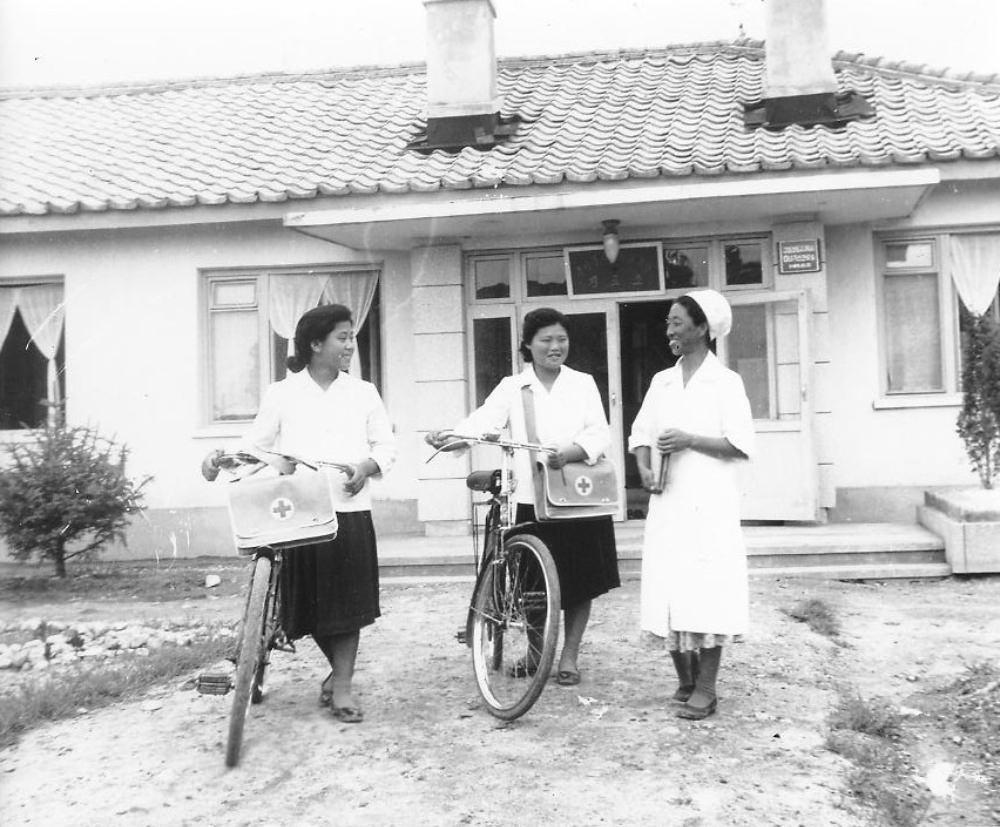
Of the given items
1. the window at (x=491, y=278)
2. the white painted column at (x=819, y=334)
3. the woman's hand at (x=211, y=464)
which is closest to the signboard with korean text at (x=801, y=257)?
the white painted column at (x=819, y=334)

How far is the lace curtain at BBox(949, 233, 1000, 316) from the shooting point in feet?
31.5

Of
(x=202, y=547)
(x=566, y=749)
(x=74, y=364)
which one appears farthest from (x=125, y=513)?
(x=566, y=749)

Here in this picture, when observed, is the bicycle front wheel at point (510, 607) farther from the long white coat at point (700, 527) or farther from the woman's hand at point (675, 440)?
the woman's hand at point (675, 440)

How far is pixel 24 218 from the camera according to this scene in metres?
9.93

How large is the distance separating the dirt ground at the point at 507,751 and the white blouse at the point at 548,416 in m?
1.11

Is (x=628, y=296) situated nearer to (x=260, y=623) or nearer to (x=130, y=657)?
(x=130, y=657)

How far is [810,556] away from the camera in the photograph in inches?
322

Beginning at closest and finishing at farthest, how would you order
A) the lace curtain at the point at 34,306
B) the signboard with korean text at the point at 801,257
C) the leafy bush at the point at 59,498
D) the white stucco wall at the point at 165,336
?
the leafy bush at the point at 59,498 < the signboard with korean text at the point at 801,257 < the white stucco wall at the point at 165,336 < the lace curtain at the point at 34,306

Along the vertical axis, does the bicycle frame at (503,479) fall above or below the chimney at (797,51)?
below

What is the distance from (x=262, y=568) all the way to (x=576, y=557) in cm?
150

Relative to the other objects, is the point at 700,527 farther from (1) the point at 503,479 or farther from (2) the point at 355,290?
(2) the point at 355,290

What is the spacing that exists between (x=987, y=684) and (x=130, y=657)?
15.1ft

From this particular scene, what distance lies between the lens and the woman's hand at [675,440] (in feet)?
14.0

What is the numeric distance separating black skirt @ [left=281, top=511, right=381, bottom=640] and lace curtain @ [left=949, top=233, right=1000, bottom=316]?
7.45 m
